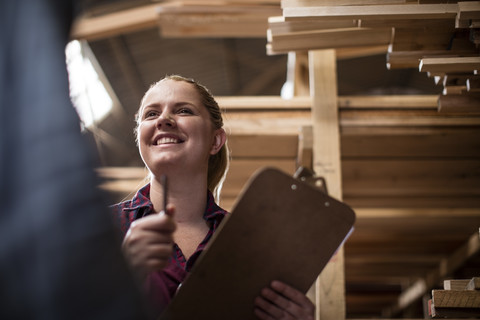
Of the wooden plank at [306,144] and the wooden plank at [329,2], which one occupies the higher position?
the wooden plank at [329,2]

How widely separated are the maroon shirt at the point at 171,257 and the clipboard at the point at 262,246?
0.55 feet

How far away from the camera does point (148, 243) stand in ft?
5.85

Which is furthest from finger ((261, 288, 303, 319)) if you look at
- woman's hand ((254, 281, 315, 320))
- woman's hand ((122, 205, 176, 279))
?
woman's hand ((122, 205, 176, 279))

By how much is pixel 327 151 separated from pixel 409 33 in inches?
43.8

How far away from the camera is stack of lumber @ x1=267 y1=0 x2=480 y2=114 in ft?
9.56

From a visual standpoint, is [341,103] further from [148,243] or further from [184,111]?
[148,243]

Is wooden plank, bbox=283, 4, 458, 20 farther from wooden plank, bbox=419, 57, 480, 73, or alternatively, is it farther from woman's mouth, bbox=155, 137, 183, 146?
woman's mouth, bbox=155, 137, 183, 146

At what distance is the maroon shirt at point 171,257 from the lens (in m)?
2.06

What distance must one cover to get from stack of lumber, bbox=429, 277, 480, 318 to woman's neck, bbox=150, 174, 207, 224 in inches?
50.3

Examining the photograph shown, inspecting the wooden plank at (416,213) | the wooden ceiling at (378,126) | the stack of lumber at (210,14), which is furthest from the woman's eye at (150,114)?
the wooden plank at (416,213)

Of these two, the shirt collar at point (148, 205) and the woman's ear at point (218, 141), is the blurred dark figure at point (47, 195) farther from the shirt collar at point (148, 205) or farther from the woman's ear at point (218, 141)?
the woman's ear at point (218, 141)

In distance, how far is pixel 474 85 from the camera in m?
3.11

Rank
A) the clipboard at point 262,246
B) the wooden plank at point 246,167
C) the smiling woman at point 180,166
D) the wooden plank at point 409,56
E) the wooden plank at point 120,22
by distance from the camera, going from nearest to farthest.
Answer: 1. the clipboard at point 262,246
2. the smiling woman at point 180,166
3. the wooden plank at point 409,56
4. the wooden plank at point 246,167
5. the wooden plank at point 120,22

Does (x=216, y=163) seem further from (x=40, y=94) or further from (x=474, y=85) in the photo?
(x=40, y=94)
